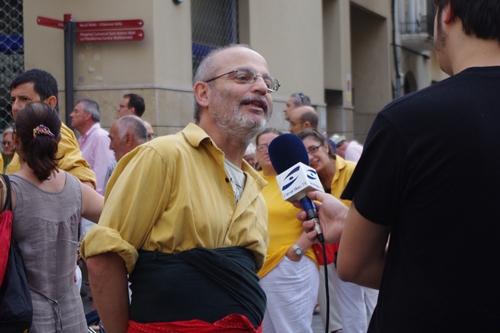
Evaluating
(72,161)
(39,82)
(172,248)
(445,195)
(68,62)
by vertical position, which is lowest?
(172,248)

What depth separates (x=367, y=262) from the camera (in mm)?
2248

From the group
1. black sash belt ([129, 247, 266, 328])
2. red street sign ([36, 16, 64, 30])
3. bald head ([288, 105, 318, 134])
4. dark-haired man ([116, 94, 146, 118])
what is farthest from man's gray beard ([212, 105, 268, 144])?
red street sign ([36, 16, 64, 30])

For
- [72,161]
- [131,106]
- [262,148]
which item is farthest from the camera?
[131,106]

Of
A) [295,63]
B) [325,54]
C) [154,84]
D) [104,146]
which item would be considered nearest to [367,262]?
[104,146]

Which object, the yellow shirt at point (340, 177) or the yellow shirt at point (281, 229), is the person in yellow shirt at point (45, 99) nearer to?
the yellow shirt at point (281, 229)

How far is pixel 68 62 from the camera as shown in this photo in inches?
388

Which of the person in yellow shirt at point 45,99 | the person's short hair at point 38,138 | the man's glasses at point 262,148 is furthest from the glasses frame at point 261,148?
the person's short hair at point 38,138

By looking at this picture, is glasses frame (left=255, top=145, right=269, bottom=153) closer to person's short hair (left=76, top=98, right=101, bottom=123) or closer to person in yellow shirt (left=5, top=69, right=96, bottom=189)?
person in yellow shirt (left=5, top=69, right=96, bottom=189)

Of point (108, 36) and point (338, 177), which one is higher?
point (108, 36)

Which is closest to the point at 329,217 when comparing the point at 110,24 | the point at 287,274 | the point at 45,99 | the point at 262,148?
the point at 45,99

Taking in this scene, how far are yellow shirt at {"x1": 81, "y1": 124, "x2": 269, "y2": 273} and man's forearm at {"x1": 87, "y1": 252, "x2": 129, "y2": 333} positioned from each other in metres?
0.04

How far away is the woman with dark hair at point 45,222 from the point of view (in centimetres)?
369

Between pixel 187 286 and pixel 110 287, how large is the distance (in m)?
0.30

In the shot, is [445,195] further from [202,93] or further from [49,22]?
[49,22]
